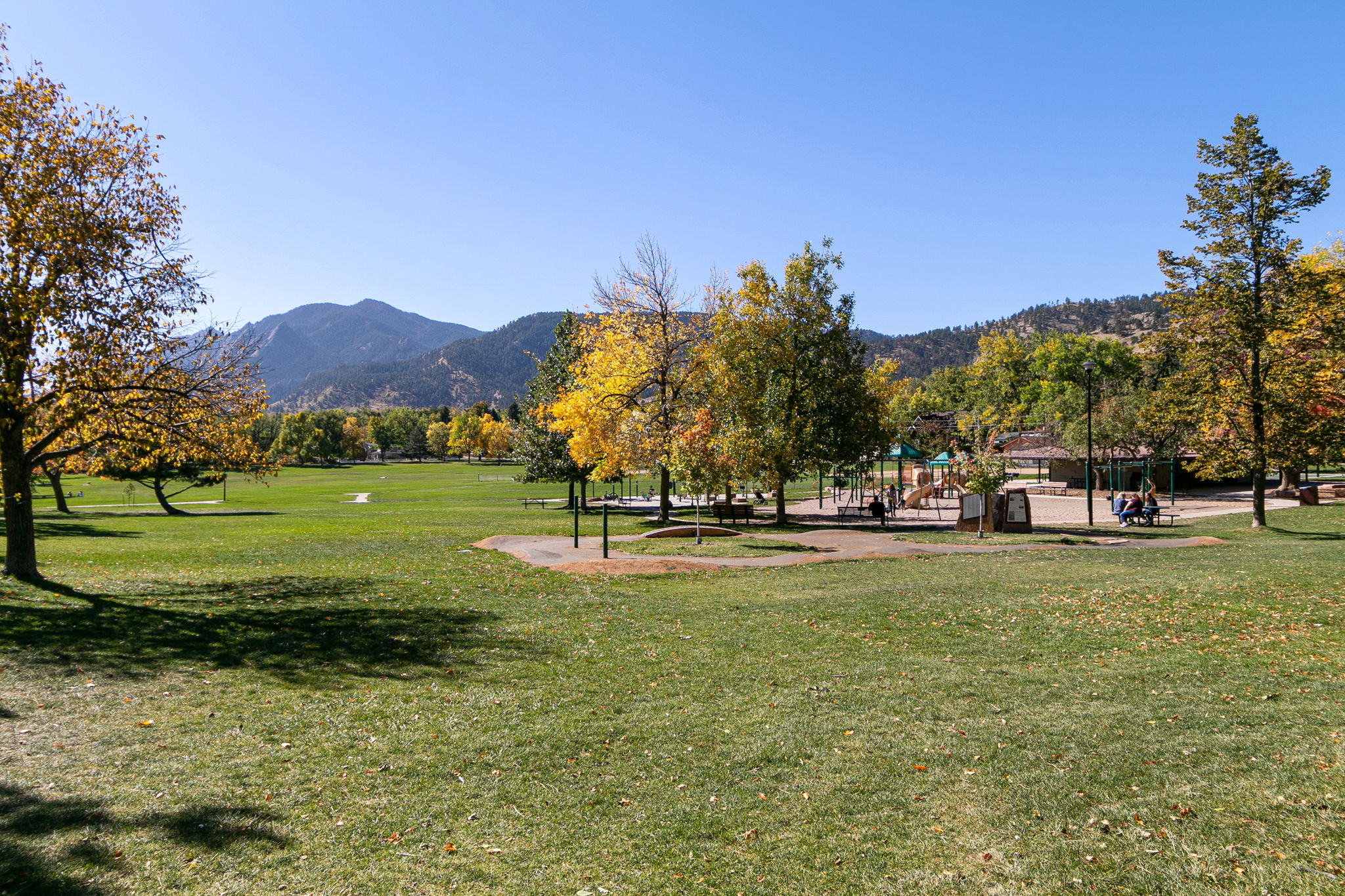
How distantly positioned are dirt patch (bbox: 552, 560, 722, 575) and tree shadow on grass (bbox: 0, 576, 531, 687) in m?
5.45

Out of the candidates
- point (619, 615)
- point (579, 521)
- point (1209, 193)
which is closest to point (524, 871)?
point (619, 615)

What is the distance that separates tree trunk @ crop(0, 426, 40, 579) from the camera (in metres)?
14.2

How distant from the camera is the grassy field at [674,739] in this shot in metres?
5.00

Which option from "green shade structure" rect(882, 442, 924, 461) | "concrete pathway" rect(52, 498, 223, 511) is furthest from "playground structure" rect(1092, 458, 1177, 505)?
"concrete pathway" rect(52, 498, 223, 511)

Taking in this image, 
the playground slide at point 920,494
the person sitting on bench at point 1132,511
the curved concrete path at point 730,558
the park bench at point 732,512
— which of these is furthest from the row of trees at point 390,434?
the person sitting on bench at point 1132,511

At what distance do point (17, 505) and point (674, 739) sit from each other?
50.7ft

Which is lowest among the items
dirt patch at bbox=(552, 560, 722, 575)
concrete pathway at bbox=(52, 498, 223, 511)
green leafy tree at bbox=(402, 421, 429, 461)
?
dirt patch at bbox=(552, 560, 722, 575)

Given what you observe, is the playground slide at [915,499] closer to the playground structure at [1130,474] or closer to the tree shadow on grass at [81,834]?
the playground structure at [1130,474]

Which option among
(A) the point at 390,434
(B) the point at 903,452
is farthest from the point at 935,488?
(A) the point at 390,434

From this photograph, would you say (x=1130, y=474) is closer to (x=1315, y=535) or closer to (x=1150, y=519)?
(x=1150, y=519)

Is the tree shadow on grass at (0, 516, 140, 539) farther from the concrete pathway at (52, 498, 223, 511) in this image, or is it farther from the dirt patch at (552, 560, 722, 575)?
the dirt patch at (552, 560, 722, 575)

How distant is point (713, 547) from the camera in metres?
23.6

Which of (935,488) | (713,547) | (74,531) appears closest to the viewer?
(713,547)

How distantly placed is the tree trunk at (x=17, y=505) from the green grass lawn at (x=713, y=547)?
14.2 meters
